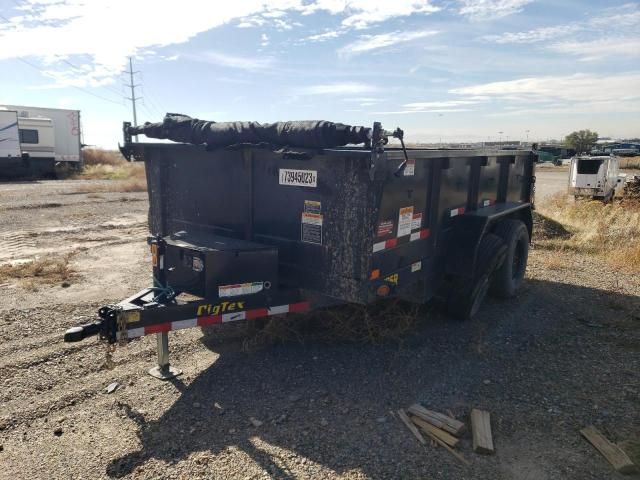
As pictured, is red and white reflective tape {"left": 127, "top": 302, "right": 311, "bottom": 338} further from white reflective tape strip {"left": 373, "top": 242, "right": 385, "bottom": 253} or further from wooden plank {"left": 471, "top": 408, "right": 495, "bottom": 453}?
wooden plank {"left": 471, "top": 408, "right": 495, "bottom": 453}

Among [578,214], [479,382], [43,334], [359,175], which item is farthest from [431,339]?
[578,214]

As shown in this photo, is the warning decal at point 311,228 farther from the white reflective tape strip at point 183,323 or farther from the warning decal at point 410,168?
the white reflective tape strip at point 183,323

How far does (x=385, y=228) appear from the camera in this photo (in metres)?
3.70

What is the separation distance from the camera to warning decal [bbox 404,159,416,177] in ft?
12.5

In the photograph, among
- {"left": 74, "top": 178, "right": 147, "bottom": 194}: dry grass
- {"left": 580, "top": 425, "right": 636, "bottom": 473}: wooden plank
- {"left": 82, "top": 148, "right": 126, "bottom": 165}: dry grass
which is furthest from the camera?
{"left": 82, "top": 148, "right": 126, "bottom": 165}: dry grass

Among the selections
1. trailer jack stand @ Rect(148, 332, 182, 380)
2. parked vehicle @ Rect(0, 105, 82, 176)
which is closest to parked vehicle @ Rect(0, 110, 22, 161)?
parked vehicle @ Rect(0, 105, 82, 176)

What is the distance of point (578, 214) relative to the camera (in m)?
12.5

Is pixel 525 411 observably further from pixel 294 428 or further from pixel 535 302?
pixel 535 302

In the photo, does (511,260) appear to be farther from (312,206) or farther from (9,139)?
(9,139)

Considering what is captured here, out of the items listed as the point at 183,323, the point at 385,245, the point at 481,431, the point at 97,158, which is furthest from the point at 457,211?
the point at 97,158

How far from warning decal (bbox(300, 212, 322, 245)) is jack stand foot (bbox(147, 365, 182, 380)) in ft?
4.76

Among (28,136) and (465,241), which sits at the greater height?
(28,136)

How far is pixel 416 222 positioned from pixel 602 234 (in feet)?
24.3

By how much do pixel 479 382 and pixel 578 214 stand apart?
33.7ft
